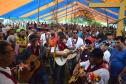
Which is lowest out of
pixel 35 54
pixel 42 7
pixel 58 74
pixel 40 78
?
pixel 58 74

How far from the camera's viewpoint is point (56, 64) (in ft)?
13.3

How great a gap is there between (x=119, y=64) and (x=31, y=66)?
190 cm

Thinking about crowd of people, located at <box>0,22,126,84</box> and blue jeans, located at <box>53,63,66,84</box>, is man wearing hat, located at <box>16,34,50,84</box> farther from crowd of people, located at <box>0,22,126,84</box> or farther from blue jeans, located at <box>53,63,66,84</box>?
blue jeans, located at <box>53,63,66,84</box>

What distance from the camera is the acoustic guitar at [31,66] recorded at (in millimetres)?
2953

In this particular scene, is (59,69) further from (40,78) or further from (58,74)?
(40,78)

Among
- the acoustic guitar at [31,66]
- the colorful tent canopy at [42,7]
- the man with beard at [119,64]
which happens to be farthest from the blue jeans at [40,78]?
the colorful tent canopy at [42,7]

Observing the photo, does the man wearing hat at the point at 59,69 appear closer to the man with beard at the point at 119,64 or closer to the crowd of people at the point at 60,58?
the crowd of people at the point at 60,58

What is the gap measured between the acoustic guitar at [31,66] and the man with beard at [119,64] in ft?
5.32

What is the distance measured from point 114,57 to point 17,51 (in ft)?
7.82

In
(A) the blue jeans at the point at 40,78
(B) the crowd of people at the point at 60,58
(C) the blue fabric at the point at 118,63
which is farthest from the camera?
(A) the blue jeans at the point at 40,78

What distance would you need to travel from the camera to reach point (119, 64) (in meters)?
3.10

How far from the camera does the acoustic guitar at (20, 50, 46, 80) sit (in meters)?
2.95

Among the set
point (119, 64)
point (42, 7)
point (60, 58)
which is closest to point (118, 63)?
point (119, 64)

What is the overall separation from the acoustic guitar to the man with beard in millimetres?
1622
